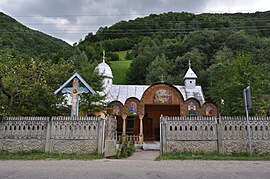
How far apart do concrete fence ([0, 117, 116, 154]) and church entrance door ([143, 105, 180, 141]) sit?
43.8 ft

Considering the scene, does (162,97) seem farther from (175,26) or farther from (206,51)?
(175,26)

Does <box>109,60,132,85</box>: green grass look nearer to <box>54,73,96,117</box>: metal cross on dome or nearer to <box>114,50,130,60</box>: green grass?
<box>114,50,130,60</box>: green grass

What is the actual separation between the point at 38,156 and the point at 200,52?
4499cm

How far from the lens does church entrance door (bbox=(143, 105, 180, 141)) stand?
75.6 ft

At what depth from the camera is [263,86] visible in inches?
619

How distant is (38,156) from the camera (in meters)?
9.19

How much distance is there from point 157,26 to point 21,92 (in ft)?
214

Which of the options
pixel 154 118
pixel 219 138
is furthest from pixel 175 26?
pixel 219 138

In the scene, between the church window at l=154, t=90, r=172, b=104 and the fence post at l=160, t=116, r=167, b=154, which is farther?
the church window at l=154, t=90, r=172, b=104

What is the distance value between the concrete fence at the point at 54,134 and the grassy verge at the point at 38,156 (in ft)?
0.79

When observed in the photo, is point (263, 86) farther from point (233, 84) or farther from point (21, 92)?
point (21, 92)

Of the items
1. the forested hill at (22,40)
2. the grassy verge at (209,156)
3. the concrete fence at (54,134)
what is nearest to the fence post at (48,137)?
the concrete fence at (54,134)

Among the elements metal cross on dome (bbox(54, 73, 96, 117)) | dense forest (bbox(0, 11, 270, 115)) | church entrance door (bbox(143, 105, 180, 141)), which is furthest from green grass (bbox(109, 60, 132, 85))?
metal cross on dome (bbox(54, 73, 96, 117))

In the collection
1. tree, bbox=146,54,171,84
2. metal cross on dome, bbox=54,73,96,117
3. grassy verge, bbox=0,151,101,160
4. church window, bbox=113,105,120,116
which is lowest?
grassy verge, bbox=0,151,101,160
